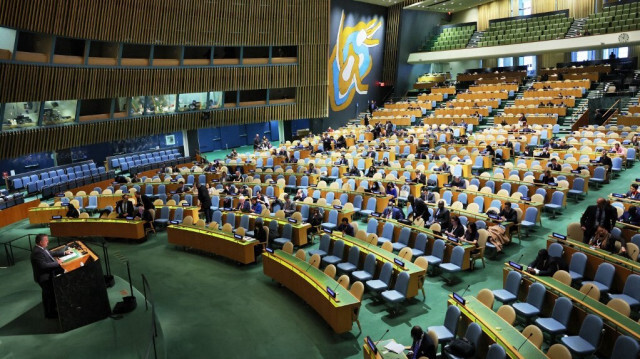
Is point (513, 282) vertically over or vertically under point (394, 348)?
over

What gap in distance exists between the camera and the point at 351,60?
1139 inches

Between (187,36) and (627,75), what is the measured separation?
21.0 m

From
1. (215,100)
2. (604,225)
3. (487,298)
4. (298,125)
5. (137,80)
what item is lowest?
(487,298)

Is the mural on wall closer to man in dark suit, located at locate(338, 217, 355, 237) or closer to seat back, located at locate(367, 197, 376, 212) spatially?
seat back, located at locate(367, 197, 376, 212)

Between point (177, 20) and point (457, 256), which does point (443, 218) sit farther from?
point (177, 20)

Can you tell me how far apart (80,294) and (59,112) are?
12309 mm

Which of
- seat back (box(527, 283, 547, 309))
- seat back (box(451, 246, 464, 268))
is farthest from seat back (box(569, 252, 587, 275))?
seat back (box(451, 246, 464, 268))

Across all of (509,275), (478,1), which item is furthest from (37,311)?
(478,1)

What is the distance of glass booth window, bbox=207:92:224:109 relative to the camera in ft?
78.0

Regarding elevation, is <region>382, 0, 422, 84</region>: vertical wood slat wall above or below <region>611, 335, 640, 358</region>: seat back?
above

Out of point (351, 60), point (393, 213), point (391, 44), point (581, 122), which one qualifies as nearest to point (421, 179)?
point (393, 213)

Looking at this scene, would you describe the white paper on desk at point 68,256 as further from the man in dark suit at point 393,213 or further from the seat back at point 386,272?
the man in dark suit at point 393,213

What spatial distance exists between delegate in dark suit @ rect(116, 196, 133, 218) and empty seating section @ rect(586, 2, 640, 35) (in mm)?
23664

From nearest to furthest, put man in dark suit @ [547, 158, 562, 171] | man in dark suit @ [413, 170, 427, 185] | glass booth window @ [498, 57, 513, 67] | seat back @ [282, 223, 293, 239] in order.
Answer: seat back @ [282, 223, 293, 239] < man in dark suit @ [547, 158, 562, 171] < man in dark suit @ [413, 170, 427, 185] < glass booth window @ [498, 57, 513, 67]
